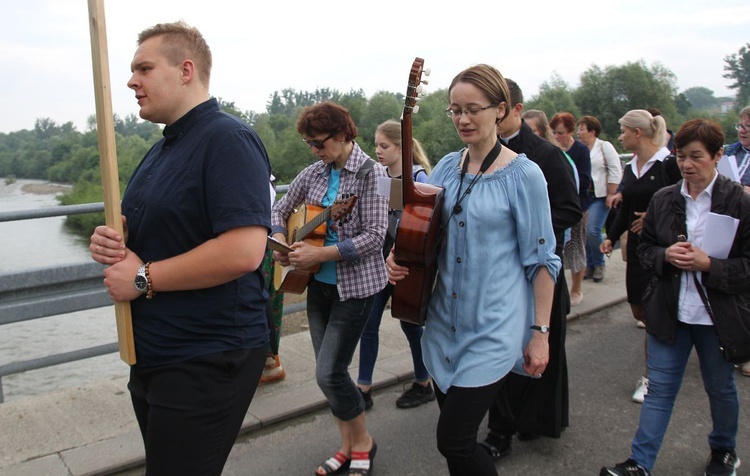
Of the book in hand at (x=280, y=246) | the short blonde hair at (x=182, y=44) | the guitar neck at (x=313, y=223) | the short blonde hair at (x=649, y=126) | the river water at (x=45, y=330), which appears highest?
the short blonde hair at (x=182, y=44)

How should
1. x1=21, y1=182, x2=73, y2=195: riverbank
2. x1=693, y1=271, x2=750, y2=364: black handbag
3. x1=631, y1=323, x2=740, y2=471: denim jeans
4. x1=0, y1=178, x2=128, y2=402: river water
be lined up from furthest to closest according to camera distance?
x1=21, y1=182, x2=73, y2=195: riverbank, x1=0, y1=178, x2=128, y2=402: river water, x1=631, y1=323, x2=740, y2=471: denim jeans, x1=693, y1=271, x2=750, y2=364: black handbag

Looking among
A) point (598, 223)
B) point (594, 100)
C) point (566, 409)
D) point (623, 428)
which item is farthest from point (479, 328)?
point (594, 100)

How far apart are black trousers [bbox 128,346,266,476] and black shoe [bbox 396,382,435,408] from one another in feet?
8.24

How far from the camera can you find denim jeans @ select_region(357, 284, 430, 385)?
4.24 m

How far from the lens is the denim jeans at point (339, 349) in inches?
134

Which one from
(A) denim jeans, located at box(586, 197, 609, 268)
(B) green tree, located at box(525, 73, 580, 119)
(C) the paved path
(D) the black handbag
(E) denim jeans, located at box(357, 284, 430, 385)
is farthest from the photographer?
(B) green tree, located at box(525, 73, 580, 119)

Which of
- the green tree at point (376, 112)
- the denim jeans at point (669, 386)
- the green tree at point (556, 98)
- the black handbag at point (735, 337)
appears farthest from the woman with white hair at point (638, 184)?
the green tree at point (556, 98)

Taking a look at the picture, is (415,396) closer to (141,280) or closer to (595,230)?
(141,280)

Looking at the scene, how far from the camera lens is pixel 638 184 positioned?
4.82 meters

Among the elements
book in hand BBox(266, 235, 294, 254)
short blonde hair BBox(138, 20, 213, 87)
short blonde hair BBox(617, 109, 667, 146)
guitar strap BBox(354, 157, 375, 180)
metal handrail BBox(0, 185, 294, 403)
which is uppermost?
short blonde hair BBox(138, 20, 213, 87)

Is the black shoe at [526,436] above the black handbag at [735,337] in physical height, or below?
below

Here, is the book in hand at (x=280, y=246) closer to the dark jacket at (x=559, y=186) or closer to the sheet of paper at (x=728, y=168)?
the dark jacket at (x=559, y=186)

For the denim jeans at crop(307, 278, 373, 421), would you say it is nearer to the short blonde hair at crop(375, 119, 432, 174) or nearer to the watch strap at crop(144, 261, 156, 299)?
the short blonde hair at crop(375, 119, 432, 174)

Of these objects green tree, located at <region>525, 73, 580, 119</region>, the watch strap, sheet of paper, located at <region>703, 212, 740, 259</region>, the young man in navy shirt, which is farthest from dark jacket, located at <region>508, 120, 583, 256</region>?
green tree, located at <region>525, 73, 580, 119</region>
